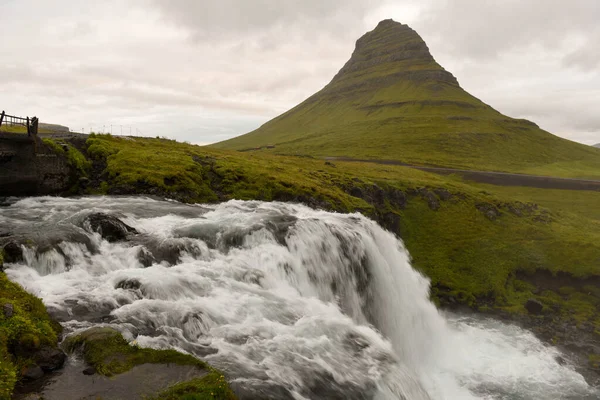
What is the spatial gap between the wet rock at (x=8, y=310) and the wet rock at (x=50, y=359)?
1.77m

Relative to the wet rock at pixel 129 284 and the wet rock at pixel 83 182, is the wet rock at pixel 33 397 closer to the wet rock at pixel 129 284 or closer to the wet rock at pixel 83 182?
the wet rock at pixel 129 284

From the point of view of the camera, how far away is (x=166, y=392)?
387 inches

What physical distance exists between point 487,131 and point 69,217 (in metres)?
182

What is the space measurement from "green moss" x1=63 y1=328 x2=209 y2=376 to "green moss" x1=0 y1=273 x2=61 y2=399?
2.74 feet

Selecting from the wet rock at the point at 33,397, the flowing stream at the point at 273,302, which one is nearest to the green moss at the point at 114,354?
the flowing stream at the point at 273,302

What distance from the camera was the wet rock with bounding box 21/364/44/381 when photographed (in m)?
10.1

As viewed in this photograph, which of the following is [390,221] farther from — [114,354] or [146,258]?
[114,354]

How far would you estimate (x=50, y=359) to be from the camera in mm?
10742

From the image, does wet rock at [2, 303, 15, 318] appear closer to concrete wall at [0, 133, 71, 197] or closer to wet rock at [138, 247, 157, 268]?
wet rock at [138, 247, 157, 268]

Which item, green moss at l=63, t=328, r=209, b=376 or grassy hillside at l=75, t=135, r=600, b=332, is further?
grassy hillside at l=75, t=135, r=600, b=332

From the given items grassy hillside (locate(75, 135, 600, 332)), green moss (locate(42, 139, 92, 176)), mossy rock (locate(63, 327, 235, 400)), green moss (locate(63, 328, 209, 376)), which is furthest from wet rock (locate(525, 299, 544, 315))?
green moss (locate(42, 139, 92, 176))

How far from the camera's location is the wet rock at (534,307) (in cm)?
3600

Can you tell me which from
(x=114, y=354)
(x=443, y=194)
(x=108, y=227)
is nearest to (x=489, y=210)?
(x=443, y=194)

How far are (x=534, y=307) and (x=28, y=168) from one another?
45989 millimetres
